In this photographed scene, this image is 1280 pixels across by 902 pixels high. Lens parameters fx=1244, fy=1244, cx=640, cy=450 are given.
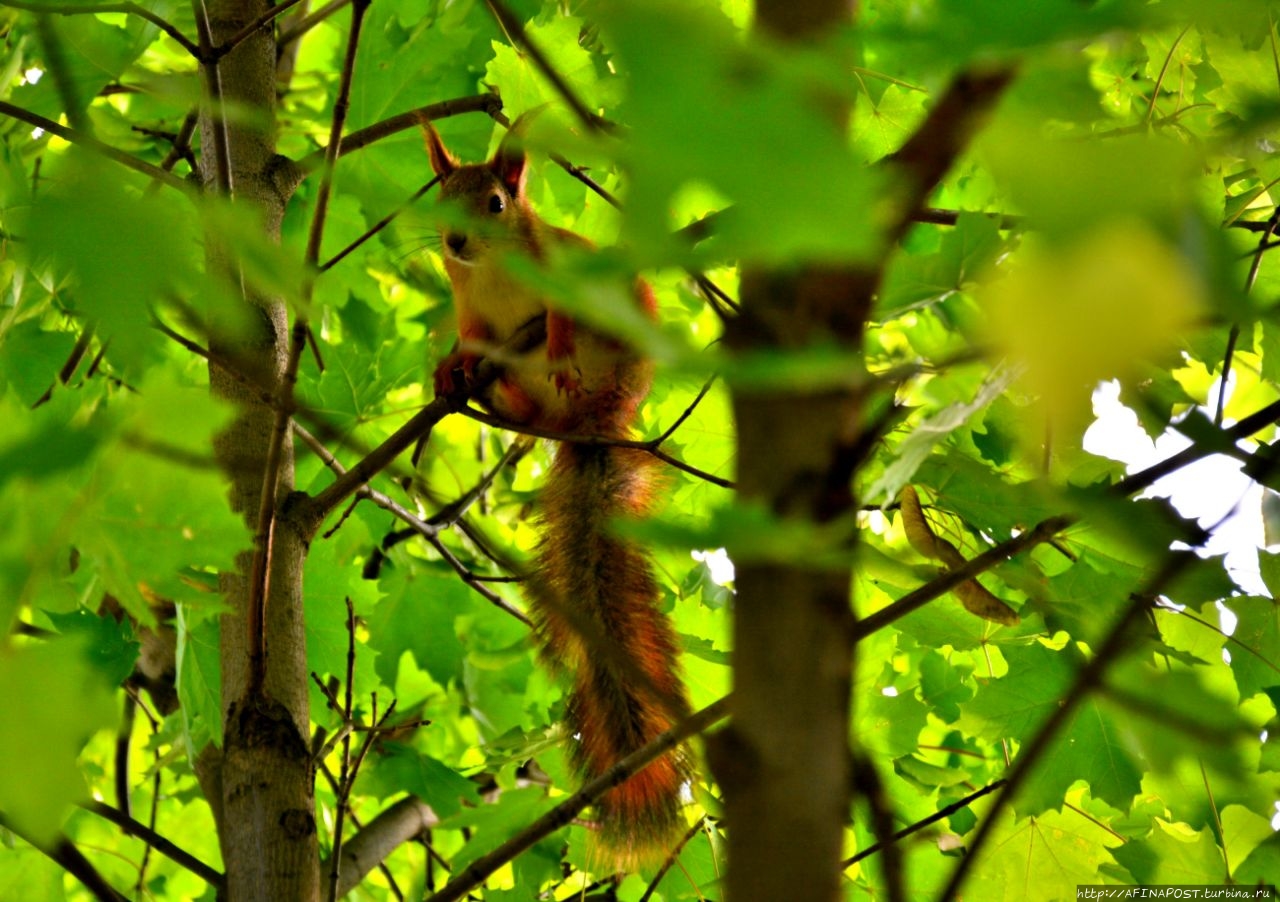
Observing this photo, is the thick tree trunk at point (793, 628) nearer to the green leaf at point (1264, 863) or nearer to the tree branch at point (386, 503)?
the green leaf at point (1264, 863)

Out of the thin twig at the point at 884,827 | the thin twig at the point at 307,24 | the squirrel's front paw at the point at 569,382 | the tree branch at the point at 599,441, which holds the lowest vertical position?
the thin twig at the point at 884,827

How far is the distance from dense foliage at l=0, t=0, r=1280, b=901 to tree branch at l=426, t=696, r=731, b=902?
11 cm

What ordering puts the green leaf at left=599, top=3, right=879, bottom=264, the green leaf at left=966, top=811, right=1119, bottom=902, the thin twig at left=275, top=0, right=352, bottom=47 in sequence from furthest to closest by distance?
1. the thin twig at left=275, top=0, right=352, bottom=47
2. the green leaf at left=966, top=811, right=1119, bottom=902
3. the green leaf at left=599, top=3, right=879, bottom=264

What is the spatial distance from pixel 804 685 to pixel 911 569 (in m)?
0.10

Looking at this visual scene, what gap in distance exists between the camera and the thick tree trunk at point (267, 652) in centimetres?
172

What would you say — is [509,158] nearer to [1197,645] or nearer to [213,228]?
[1197,645]

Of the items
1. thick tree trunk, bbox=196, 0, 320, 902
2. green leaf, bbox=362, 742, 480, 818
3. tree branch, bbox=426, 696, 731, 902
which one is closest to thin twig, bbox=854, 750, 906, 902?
tree branch, bbox=426, 696, 731, 902

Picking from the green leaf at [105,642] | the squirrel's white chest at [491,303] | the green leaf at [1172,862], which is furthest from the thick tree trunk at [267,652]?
the green leaf at [1172,862]

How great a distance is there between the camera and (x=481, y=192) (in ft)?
9.32

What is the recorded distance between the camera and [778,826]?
0.73 meters

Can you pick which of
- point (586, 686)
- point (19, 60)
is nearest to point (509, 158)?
point (19, 60)

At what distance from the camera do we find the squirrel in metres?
1.66

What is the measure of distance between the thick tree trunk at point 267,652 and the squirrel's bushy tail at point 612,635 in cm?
41

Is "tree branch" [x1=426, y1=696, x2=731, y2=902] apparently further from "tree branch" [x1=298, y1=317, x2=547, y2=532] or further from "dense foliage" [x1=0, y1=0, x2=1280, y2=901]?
"tree branch" [x1=298, y1=317, x2=547, y2=532]
